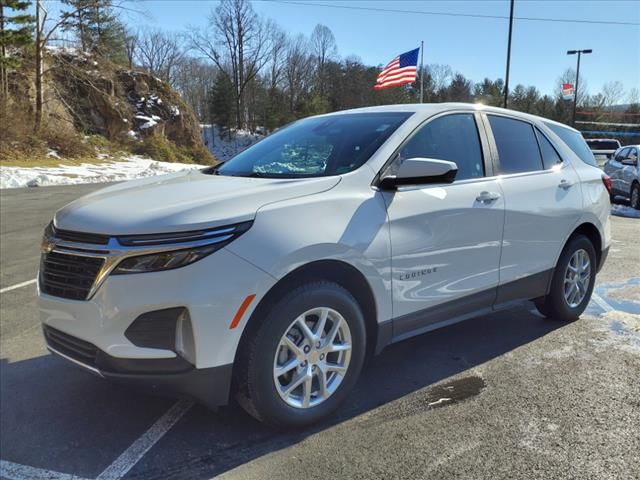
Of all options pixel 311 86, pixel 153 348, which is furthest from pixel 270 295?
pixel 311 86

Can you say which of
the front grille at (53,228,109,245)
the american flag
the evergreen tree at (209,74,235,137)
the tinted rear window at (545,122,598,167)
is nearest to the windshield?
the front grille at (53,228,109,245)

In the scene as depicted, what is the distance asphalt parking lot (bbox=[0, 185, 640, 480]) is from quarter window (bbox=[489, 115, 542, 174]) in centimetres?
138

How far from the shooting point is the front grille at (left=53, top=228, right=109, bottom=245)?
2445mm

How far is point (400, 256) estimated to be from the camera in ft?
9.86

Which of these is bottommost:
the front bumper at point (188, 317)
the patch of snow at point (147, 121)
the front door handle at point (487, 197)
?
the front bumper at point (188, 317)

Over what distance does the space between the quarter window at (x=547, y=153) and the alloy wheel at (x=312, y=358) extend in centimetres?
247

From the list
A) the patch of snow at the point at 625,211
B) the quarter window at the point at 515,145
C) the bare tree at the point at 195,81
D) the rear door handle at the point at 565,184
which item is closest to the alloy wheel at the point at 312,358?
the quarter window at the point at 515,145

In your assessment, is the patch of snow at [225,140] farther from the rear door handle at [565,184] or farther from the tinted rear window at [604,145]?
Answer: the rear door handle at [565,184]

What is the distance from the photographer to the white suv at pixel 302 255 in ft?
7.79

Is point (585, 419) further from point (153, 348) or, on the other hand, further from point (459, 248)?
point (153, 348)

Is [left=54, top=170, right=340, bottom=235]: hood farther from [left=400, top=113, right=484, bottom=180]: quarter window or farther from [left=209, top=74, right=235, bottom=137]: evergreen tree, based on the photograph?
[left=209, top=74, right=235, bottom=137]: evergreen tree

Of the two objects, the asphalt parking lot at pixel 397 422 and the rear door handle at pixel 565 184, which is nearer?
the asphalt parking lot at pixel 397 422

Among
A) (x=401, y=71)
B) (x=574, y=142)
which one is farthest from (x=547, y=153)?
(x=401, y=71)

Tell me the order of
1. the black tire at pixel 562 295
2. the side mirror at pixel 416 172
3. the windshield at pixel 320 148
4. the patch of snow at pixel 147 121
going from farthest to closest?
the patch of snow at pixel 147 121
the black tire at pixel 562 295
the windshield at pixel 320 148
the side mirror at pixel 416 172
